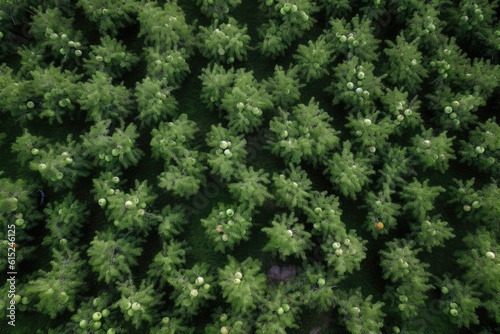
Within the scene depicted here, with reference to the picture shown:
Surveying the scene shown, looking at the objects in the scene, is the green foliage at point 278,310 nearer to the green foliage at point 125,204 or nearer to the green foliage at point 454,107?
the green foliage at point 125,204

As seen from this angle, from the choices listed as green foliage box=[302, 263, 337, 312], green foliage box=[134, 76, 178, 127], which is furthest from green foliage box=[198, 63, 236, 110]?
green foliage box=[302, 263, 337, 312]

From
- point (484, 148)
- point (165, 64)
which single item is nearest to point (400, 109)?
point (484, 148)

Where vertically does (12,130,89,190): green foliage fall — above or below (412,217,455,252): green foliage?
below

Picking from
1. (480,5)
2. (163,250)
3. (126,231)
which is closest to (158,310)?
(163,250)

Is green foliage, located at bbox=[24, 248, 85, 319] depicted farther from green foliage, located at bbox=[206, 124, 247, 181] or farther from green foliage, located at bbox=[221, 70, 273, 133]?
green foliage, located at bbox=[221, 70, 273, 133]

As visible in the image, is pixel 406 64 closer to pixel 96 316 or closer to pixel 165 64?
pixel 165 64

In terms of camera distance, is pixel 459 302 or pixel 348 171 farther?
pixel 348 171

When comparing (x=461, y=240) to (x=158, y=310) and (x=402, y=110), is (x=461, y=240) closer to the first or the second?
(x=402, y=110)
